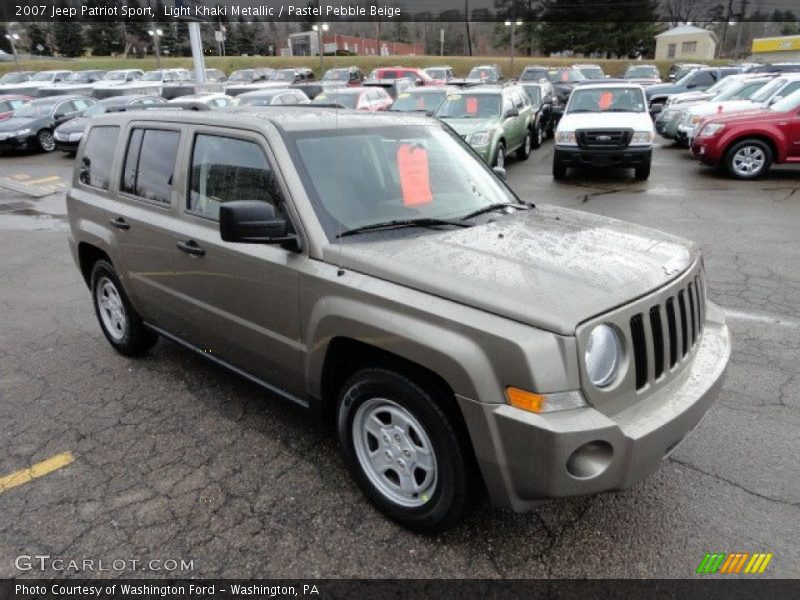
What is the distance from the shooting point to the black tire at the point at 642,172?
37.5 feet

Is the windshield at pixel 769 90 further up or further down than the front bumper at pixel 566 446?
further up

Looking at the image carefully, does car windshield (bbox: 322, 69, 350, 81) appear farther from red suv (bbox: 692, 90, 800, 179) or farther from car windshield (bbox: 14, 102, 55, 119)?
red suv (bbox: 692, 90, 800, 179)

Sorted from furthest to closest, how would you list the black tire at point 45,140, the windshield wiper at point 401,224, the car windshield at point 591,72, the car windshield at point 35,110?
1. the car windshield at point 591,72
2. the car windshield at point 35,110
3. the black tire at point 45,140
4. the windshield wiper at point 401,224

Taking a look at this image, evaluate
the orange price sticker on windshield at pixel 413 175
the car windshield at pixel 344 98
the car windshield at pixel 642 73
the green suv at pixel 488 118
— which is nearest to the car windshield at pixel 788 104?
the green suv at pixel 488 118

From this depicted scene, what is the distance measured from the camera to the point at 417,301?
8.05ft

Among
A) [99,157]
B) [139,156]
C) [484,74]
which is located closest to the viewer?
[139,156]

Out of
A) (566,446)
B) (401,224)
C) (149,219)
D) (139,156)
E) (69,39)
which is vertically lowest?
(566,446)

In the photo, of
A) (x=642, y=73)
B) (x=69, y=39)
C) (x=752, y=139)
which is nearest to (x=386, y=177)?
(x=752, y=139)

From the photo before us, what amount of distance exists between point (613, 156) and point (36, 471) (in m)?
10.4

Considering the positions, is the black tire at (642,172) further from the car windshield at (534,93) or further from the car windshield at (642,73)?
the car windshield at (642,73)

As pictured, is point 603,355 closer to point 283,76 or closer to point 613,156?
point 613,156

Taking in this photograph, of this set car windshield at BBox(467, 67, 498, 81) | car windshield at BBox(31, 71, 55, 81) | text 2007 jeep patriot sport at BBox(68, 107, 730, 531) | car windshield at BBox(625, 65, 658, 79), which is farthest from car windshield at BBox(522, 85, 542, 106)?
car windshield at BBox(31, 71, 55, 81)

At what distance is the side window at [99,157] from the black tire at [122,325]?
0.62m

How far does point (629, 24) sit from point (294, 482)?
62.2 m
